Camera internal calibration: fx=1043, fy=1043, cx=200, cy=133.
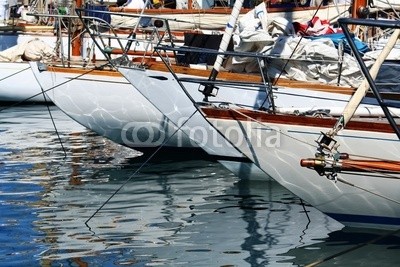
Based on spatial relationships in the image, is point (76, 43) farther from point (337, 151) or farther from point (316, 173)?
point (337, 151)

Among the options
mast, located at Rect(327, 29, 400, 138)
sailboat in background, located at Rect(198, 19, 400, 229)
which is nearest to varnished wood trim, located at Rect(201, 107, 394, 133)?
sailboat in background, located at Rect(198, 19, 400, 229)

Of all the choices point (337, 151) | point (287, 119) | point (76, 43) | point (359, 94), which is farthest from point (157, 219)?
point (76, 43)

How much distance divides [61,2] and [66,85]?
3.95 metres

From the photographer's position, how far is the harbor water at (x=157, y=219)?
1117cm

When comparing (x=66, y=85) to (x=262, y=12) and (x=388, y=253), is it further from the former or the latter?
(x=388, y=253)

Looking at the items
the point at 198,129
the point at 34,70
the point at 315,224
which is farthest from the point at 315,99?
the point at 34,70

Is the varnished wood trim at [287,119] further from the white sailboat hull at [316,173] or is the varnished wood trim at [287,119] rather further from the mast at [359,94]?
the mast at [359,94]

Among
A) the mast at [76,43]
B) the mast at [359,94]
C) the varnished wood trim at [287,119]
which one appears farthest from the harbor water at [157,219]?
the mast at [76,43]

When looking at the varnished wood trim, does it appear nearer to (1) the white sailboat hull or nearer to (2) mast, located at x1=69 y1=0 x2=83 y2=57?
(1) the white sailboat hull

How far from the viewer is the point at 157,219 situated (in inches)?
513

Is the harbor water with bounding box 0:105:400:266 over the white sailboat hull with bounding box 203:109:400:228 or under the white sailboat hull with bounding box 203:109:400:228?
under

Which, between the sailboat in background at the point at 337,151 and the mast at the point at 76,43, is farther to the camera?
the mast at the point at 76,43

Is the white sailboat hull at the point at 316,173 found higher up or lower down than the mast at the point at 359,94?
lower down

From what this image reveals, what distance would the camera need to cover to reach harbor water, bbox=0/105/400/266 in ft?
36.7
